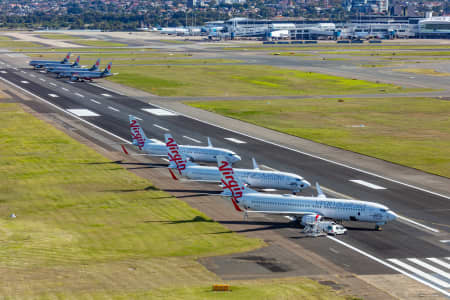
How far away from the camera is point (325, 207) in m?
73.1

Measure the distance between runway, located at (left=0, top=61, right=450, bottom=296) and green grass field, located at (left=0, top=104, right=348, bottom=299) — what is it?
8.85 m

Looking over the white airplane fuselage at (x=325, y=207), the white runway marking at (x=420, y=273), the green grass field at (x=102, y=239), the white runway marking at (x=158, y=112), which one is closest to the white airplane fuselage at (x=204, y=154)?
the green grass field at (x=102, y=239)

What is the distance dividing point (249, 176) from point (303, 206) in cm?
1441

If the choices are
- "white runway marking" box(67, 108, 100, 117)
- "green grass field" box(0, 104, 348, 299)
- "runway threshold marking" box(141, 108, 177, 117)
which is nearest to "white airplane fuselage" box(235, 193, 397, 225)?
"green grass field" box(0, 104, 348, 299)

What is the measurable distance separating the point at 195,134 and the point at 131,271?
2782 inches

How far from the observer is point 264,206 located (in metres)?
74.8

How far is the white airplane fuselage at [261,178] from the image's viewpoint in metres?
85.9

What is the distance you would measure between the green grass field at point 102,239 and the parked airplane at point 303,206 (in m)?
4.38

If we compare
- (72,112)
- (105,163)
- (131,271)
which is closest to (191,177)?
(105,163)

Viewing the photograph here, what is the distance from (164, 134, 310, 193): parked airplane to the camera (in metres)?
85.9

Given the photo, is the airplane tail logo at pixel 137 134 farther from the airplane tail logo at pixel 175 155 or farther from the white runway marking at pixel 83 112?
the white runway marking at pixel 83 112

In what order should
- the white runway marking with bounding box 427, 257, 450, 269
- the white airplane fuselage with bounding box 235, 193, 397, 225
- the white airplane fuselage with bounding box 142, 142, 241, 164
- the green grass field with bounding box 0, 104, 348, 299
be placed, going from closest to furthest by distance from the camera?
the green grass field with bounding box 0, 104, 348, 299, the white runway marking with bounding box 427, 257, 450, 269, the white airplane fuselage with bounding box 235, 193, 397, 225, the white airplane fuselage with bounding box 142, 142, 241, 164

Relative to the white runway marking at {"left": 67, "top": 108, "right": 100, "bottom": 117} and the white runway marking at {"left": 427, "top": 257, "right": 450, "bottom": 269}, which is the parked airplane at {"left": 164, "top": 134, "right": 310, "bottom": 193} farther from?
the white runway marking at {"left": 67, "top": 108, "right": 100, "bottom": 117}

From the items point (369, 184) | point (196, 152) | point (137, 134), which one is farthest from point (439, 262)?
point (137, 134)
